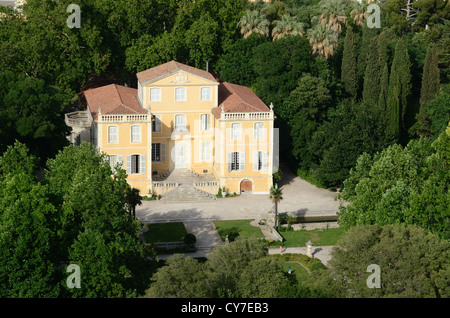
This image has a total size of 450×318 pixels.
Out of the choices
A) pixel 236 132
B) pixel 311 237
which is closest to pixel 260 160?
pixel 236 132

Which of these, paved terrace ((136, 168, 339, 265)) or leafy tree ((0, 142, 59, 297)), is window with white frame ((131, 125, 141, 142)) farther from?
leafy tree ((0, 142, 59, 297))

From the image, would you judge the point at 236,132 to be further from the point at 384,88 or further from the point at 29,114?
the point at 384,88

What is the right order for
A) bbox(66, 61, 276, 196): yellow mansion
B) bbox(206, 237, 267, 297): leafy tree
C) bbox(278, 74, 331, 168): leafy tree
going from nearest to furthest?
1. bbox(206, 237, 267, 297): leafy tree
2. bbox(66, 61, 276, 196): yellow mansion
3. bbox(278, 74, 331, 168): leafy tree

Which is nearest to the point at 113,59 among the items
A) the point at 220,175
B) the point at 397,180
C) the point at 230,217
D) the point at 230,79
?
the point at 230,79

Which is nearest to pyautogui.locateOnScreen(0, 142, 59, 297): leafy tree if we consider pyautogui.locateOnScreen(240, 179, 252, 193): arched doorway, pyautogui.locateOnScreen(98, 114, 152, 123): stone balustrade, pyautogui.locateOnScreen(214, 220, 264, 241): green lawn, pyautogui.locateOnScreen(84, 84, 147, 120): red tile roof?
pyautogui.locateOnScreen(214, 220, 264, 241): green lawn

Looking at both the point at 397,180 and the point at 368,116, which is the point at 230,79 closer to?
the point at 368,116
